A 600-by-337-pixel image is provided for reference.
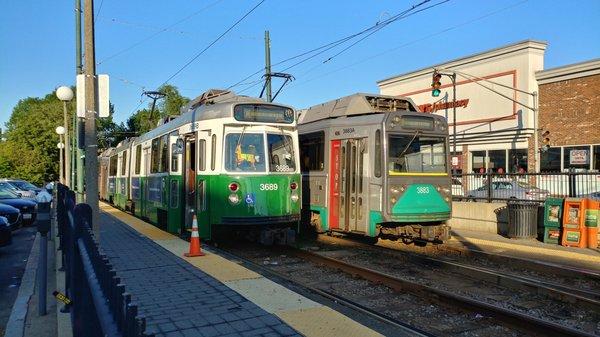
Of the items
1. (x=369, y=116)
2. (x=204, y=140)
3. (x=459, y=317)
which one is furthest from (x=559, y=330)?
(x=204, y=140)

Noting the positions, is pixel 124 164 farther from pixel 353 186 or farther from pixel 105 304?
pixel 105 304

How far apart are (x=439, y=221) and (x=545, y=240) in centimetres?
319

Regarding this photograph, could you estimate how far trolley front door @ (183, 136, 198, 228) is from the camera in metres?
11.7

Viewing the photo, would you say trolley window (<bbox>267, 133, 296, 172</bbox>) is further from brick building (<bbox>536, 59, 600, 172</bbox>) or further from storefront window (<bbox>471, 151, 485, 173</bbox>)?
storefront window (<bbox>471, 151, 485, 173</bbox>)

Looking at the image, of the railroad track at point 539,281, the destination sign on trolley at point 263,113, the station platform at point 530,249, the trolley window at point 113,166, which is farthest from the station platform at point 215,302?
the trolley window at point 113,166

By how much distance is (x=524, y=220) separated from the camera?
45.0ft

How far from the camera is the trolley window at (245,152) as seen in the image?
11133mm

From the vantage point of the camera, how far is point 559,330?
5758 mm

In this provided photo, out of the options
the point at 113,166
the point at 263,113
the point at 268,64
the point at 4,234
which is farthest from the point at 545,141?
the point at 4,234

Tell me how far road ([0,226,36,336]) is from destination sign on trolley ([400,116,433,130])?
26.4ft

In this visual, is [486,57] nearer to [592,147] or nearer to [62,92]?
[592,147]

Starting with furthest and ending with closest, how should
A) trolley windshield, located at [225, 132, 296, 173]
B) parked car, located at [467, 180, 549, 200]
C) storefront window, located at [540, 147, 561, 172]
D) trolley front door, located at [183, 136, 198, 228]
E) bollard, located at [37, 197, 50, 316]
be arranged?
1. storefront window, located at [540, 147, 561, 172]
2. parked car, located at [467, 180, 549, 200]
3. trolley front door, located at [183, 136, 198, 228]
4. trolley windshield, located at [225, 132, 296, 173]
5. bollard, located at [37, 197, 50, 316]

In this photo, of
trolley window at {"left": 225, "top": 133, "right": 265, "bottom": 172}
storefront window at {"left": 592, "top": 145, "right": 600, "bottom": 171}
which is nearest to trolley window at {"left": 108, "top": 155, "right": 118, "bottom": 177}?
trolley window at {"left": 225, "top": 133, "right": 265, "bottom": 172}

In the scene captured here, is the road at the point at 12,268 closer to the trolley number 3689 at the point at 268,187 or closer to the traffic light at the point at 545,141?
the trolley number 3689 at the point at 268,187
